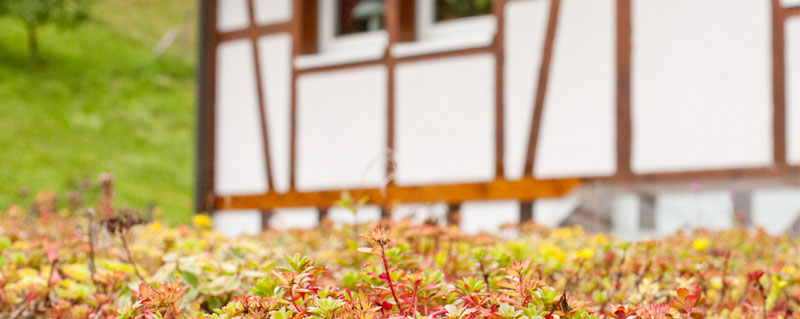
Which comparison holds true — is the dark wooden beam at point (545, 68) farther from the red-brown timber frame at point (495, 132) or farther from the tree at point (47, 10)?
the tree at point (47, 10)

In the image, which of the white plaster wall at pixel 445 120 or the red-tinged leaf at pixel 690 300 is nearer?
the red-tinged leaf at pixel 690 300

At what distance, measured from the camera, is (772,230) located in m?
5.32

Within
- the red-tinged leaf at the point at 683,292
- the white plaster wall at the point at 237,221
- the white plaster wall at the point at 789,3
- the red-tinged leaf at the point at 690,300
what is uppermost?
the white plaster wall at the point at 789,3

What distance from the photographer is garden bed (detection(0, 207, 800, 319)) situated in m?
1.33

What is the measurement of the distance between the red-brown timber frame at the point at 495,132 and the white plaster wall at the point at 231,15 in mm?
46

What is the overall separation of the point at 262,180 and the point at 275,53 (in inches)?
39.4

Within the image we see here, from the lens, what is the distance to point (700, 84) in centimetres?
544

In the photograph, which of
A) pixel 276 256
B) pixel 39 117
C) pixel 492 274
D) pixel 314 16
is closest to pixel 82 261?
pixel 276 256

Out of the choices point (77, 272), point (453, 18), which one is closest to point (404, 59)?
point (453, 18)

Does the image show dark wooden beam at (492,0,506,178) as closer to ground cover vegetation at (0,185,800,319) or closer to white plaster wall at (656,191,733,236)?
white plaster wall at (656,191,733,236)

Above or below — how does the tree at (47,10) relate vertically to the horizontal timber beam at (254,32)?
above

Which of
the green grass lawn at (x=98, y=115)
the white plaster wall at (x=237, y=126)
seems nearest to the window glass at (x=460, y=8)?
the white plaster wall at (x=237, y=126)

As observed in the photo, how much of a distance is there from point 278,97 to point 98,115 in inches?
466

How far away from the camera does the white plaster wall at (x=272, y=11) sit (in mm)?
7039
